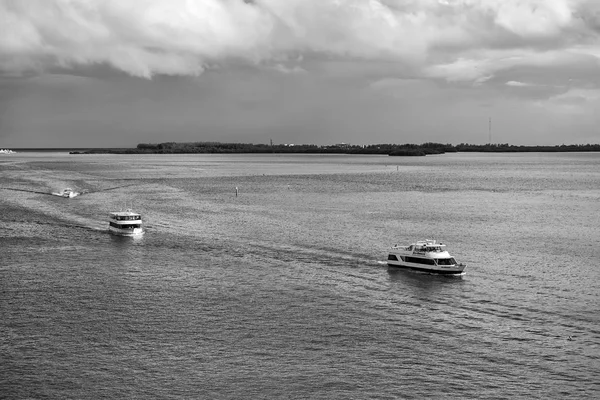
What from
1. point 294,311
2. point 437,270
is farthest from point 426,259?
point 294,311

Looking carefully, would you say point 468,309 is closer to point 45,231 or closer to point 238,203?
point 45,231

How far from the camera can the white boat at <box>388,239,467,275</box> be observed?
60.0 meters

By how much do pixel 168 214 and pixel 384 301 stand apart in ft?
199

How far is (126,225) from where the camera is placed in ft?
272

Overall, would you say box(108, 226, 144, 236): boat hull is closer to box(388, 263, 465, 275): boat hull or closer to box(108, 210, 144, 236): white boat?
box(108, 210, 144, 236): white boat

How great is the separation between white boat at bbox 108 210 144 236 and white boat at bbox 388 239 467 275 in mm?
35120

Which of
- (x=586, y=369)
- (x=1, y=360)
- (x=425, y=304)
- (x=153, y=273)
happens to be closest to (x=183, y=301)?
(x=153, y=273)

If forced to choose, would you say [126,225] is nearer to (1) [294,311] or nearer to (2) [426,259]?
(2) [426,259]

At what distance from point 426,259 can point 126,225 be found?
39.5 metres

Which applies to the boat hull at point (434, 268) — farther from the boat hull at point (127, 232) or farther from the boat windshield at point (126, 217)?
the boat windshield at point (126, 217)

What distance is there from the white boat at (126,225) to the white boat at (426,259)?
115 ft

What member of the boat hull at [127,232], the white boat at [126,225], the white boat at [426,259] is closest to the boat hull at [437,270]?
the white boat at [426,259]

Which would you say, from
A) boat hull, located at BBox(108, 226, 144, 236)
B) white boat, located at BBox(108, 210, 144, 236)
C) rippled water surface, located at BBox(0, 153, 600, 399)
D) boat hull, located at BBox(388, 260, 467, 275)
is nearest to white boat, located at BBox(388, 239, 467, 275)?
boat hull, located at BBox(388, 260, 467, 275)

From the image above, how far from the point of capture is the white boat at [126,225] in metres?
82.8
